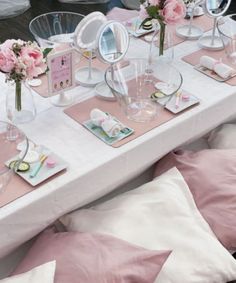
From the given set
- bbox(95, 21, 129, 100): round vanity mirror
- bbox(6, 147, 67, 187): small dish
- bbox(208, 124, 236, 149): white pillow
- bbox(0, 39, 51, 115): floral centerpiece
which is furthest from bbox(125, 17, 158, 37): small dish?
bbox(6, 147, 67, 187): small dish

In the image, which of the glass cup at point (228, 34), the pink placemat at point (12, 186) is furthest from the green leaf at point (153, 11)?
the pink placemat at point (12, 186)

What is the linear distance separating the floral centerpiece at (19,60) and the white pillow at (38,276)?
1.81ft

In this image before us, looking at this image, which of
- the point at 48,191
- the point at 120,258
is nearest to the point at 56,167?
the point at 48,191

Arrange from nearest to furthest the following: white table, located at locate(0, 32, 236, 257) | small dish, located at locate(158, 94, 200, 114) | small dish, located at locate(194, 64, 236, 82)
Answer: white table, located at locate(0, 32, 236, 257), small dish, located at locate(158, 94, 200, 114), small dish, located at locate(194, 64, 236, 82)

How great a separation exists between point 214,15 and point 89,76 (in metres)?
0.62

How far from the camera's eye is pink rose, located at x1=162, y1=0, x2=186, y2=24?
1900 mm

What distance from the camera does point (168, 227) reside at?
1.56 metres

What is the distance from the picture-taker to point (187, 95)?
188cm

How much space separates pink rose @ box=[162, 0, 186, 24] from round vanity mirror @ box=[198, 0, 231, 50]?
231 mm

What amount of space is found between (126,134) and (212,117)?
1.34ft

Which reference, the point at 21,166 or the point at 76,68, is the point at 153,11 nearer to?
the point at 76,68

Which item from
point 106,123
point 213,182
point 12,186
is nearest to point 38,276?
point 12,186

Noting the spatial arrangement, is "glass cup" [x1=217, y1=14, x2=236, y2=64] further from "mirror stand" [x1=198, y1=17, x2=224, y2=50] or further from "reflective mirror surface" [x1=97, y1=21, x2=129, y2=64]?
"reflective mirror surface" [x1=97, y1=21, x2=129, y2=64]

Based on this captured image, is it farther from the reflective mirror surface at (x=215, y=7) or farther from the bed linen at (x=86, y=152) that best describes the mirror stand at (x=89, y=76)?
the reflective mirror surface at (x=215, y=7)
